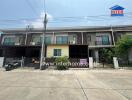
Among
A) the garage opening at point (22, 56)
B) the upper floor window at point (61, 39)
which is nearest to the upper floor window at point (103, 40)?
the upper floor window at point (61, 39)

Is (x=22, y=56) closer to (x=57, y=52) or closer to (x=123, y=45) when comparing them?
(x=57, y=52)

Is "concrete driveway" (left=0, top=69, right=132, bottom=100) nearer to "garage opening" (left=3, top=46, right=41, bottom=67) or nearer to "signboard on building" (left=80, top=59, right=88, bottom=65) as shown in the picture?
"signboard on building" (left=80, top=59, right=88, bottom=65)

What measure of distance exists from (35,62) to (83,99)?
12.8 metres

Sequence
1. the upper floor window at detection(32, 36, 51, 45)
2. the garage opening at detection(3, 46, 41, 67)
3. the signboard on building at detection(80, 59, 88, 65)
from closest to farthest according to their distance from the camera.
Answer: the signboard on building at detection(80, 59, 88, 65)
the garage opening at detection(3, 46, 41, 67)
the upper floor window at detection(32, 36, 51, 45)

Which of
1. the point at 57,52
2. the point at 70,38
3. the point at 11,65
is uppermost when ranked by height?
the point at 70,38

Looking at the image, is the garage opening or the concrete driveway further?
the garage opening

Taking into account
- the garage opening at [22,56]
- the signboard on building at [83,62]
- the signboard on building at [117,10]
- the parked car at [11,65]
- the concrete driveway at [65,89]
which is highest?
the signboard on building at [117,10]

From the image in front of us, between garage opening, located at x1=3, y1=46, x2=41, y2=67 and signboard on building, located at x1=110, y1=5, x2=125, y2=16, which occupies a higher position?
signboard on building, located at x1=110, y1=5, x2=125, y2=16

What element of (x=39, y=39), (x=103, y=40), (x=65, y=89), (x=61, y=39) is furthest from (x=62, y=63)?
(x=103, y=40)

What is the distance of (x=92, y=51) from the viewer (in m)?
22.5

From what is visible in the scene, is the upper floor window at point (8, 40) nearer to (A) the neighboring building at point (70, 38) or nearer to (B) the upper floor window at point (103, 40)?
(A) the neighboring building at point (70, 38)

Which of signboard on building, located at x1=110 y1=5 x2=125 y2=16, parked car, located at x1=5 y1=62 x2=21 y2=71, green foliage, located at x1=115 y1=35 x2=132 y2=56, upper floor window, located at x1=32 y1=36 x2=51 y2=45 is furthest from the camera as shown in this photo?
upper floor window, located at x1=32 y1=36 x2=51 y2=45

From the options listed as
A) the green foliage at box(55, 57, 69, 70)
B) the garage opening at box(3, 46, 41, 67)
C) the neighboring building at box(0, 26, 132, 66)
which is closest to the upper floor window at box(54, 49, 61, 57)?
the neighboring building at box(0, 26, 132, 66)

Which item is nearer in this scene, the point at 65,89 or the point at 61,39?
the point at 65,89
